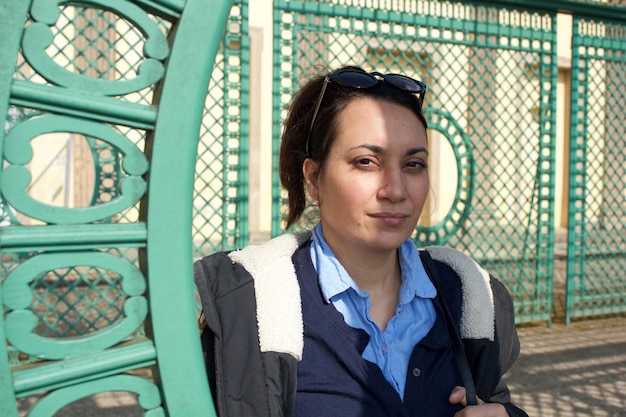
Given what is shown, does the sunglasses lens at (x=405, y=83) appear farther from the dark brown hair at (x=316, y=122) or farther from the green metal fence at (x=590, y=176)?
the green metal fence at (x=590, y=176)

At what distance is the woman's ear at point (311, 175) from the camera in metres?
1.66

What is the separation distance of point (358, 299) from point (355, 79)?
1.80 feet

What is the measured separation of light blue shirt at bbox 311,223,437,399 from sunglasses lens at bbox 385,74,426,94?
43 cm

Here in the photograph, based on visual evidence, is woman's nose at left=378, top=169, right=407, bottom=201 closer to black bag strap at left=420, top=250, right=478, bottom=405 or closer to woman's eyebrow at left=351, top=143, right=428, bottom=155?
woman's eyebrow at left=351, top=143, right=428, bottom=155

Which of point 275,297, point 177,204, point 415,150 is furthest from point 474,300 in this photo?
point 177,204

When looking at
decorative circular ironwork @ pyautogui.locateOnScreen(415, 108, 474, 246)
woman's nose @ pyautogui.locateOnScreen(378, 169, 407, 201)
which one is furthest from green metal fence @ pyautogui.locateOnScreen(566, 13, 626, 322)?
woman's nose @ pyautogui.locateOnScreen(378, 169, 407, 201)

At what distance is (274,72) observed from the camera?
4.45m

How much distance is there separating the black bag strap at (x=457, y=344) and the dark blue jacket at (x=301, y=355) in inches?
0.6

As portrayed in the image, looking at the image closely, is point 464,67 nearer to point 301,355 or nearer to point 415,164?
point 415,164

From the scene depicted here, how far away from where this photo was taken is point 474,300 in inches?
60.6

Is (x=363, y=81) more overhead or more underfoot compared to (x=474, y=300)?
more overhead

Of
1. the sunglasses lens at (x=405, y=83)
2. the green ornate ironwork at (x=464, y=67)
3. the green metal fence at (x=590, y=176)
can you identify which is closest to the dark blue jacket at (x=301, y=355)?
the sunglasses lens at (x=405, y=83)

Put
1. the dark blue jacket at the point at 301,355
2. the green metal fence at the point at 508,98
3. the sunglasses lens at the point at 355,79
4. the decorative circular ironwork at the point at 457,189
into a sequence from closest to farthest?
the dark blue jacket at the point at 301,355 → the sunglasses lens at the point at 355,79 → the green metal fence at the point at 508,98 → the decorative circular ironwork at the point at 457,189

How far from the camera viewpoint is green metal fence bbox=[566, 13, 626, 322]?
17.9ft
